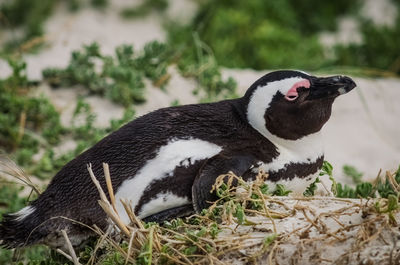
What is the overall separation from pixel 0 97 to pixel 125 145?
6.61 feet

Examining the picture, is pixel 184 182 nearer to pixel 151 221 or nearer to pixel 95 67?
pixel 151 221

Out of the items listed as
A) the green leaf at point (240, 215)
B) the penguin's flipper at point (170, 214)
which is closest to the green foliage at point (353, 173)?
the penguin's flipper at point (170, 214)

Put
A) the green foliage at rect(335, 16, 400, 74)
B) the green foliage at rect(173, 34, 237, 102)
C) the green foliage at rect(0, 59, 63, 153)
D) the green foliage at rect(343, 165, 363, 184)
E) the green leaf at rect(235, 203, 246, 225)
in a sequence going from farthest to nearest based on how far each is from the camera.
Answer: the green foliage at rect(335, 16, 400, 74) < the green foliage at rect(173, 34, 237, 102) < the green foliage at rect(0, 59, 63, 153) < the green foliage at rect(343, 165, 363, 184) < the green leaf at rect(235, 203, 246, 225)

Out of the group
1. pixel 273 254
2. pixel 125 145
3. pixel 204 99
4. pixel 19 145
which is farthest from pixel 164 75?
pixel 273 254

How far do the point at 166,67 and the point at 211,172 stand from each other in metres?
2.19

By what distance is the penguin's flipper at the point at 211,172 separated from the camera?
2.82 metres

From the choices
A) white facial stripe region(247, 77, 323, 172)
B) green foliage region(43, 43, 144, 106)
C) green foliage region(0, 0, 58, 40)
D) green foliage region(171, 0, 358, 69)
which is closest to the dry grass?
white facial stripe region(247, 77, 323, 172)

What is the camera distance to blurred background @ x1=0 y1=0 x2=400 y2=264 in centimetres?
452

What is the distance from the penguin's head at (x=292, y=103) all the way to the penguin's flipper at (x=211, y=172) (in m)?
0.19

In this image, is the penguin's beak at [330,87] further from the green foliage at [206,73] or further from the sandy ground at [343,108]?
the green foliage at [206,73]

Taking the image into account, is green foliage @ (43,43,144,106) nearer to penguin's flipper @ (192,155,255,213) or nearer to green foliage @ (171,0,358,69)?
green foliage @ (171,0,358,69)

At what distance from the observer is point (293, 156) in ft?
9.86

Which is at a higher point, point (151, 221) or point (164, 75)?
point (164, 75)

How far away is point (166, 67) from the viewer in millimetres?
4938
